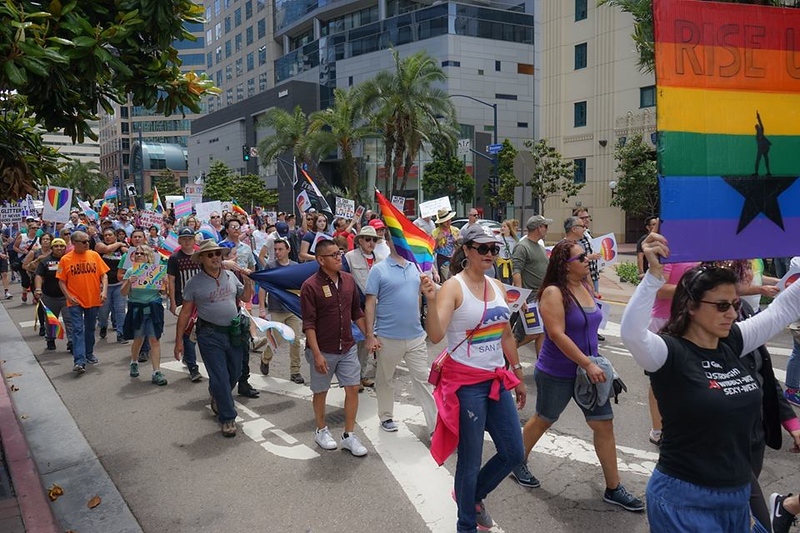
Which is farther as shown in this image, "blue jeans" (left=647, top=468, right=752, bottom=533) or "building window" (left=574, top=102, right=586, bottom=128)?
"building window" (left=574, top=102, right=586, bottom=128)

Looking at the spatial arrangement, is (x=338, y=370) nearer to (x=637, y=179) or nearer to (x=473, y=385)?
(x=473, y=385)

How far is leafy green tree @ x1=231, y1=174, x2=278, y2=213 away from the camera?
58188 mm

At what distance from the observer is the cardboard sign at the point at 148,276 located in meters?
7.68

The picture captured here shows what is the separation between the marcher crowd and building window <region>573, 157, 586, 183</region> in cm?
3010

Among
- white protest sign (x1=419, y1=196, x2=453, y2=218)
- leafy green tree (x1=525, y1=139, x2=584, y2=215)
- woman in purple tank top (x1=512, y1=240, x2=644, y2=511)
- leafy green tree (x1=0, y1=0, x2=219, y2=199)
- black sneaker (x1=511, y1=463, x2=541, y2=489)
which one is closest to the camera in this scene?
leafy green tree (x1=0, y1=0, x2=219, y2=199)

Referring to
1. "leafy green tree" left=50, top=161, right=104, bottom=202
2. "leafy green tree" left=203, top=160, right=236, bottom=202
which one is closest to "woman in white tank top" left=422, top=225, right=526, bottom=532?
"leafy green tree" left=203, top=160, right=236, bottom=202

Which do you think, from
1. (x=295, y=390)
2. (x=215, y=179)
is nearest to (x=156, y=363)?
(x=295, y=390)

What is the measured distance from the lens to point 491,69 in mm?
53500

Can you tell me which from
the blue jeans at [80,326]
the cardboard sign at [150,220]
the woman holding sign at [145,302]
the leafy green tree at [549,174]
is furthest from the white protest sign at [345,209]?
the leafy green tree at [549,174]

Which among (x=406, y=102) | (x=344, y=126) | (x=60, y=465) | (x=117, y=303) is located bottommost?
(x=60, y=465)

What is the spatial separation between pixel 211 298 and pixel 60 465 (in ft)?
6.18

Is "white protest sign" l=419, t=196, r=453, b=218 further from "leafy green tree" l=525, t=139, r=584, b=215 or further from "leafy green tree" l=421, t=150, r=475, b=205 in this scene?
"leafy green tree" l=421, t=150, r=475, b=205

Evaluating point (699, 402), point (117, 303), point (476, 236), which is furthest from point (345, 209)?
point (699, 402)

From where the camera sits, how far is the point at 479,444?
12.2 ft
